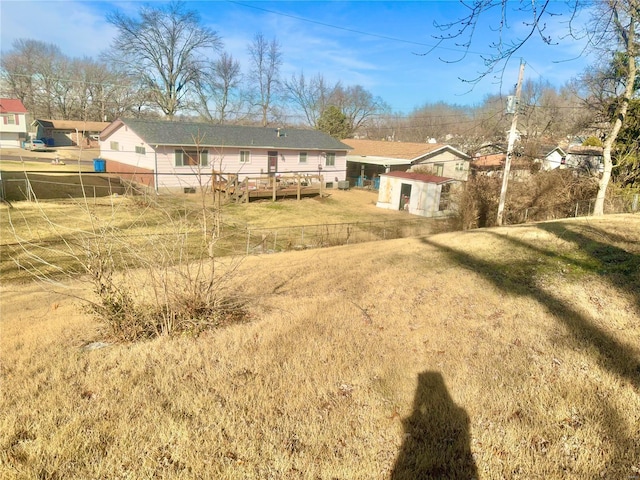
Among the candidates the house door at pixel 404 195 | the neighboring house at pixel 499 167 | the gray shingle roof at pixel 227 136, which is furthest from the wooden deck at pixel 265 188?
the neighboring house at pixel 499 167

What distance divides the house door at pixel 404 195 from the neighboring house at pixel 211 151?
27.7 feet

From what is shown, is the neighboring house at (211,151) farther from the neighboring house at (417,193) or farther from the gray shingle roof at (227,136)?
the neighboring house at (417,193)

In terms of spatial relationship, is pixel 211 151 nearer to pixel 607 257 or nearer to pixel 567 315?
pixel 607 257

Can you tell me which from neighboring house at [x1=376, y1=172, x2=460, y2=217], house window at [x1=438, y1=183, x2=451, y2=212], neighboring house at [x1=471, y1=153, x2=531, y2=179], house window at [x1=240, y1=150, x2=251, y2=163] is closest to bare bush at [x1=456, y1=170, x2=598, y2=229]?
neighboring house at [x1=471, y1=153, x2=531, y2=179]

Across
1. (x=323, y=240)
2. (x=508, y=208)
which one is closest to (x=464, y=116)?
(x=508, y=208)

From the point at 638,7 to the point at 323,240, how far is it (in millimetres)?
10903

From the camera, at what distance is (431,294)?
6453 mm

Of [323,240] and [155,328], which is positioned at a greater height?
[155,328]

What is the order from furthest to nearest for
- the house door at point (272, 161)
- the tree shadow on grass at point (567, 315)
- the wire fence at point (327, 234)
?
the house door at point (272, 161) < the wire fence at point (327, 234) < the tree shadow on grass at point (567, 315)

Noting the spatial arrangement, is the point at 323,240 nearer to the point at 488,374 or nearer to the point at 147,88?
the point at 488,374

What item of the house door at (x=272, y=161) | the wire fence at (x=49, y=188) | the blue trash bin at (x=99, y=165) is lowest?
the wire fence at (x=49, y=188)

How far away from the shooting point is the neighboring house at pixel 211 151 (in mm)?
25609

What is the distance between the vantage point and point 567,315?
544 centimetres

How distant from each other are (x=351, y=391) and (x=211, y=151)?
25.8m
